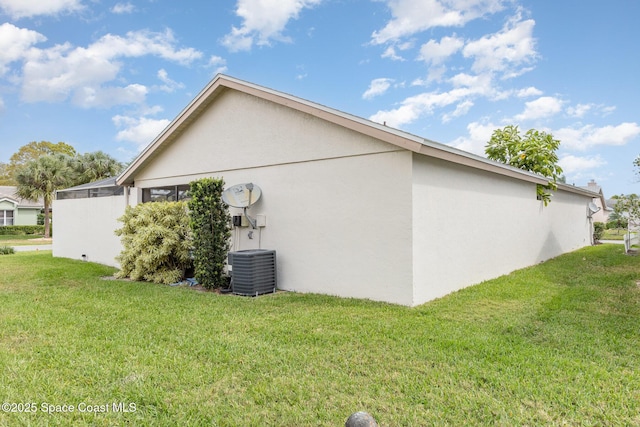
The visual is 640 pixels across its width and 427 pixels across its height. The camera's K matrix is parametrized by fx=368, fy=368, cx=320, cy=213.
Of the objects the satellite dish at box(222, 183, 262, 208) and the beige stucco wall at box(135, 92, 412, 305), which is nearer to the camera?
the beige stucco wall at box(135, 92, 412, 305)

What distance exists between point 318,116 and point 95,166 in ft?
77.2

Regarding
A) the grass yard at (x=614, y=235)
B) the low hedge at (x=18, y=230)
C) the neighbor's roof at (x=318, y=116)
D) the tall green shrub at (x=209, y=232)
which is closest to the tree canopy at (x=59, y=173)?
the low hedge at (x=18, y=230)

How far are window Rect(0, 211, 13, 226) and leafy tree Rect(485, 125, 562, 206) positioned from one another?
120ft

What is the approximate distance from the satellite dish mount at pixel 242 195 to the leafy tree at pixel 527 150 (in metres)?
12.4

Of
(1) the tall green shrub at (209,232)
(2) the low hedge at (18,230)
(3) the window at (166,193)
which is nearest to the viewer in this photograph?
(1) the tall green shrub at (209,232)

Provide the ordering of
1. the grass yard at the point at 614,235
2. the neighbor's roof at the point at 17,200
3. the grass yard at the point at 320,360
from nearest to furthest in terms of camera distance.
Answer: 1. the grass yard at the point at 320,360
2. the grass yard at the point at 614,235
3. the neighbor's roof at the point at 17,200

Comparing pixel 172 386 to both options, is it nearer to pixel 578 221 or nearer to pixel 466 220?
pixel 466 220

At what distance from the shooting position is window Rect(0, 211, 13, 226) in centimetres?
3042

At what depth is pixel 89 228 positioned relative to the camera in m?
12.4

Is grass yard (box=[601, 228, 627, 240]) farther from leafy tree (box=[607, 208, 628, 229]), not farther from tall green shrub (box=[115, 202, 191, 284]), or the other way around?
tall green shrub (box=[115, 202, 191, 284])

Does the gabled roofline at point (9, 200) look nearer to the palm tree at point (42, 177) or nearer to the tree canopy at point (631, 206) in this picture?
the palm tree at point (42, 177)

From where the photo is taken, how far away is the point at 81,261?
1227cm

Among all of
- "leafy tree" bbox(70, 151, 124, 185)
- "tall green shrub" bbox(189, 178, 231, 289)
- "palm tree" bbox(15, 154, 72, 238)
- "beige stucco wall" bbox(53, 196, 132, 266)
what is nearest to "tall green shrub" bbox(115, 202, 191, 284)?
"tall green shrub" bbox(189, 178, 231, 289)

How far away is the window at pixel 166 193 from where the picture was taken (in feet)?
32.6
